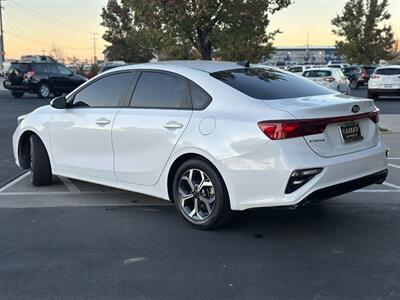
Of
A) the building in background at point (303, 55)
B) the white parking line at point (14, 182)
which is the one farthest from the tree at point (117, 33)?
the white parking line at point (14, 182)

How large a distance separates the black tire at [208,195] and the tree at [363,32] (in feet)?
151

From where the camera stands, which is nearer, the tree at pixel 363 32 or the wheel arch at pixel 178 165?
the wheel arch at pixel 178 165

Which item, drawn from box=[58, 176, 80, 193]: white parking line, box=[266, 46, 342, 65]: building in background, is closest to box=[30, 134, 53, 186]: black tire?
box=[58, 176, 80, 193]: white parking line

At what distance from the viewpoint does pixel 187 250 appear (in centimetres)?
476

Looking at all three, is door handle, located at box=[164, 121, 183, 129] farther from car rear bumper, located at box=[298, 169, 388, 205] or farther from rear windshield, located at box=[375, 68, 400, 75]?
rear windshield, located at box=[375, 68, 400, 75]

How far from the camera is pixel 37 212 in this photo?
605 cm

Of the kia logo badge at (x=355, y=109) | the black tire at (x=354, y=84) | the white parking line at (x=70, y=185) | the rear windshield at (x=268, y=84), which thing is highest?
the rear windshield at (x=268, y=84)

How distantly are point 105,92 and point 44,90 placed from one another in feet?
66.7

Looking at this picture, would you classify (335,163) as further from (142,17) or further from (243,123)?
(142,17)

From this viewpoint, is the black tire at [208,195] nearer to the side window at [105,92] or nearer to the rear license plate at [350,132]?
the rear license plate at [350,132]

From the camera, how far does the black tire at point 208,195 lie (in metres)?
4.99

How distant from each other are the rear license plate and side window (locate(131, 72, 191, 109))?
145 cm

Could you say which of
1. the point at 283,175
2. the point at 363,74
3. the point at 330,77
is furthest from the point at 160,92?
the point at 363,74

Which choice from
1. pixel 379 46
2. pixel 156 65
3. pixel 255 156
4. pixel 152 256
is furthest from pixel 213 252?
pixel 379 46
